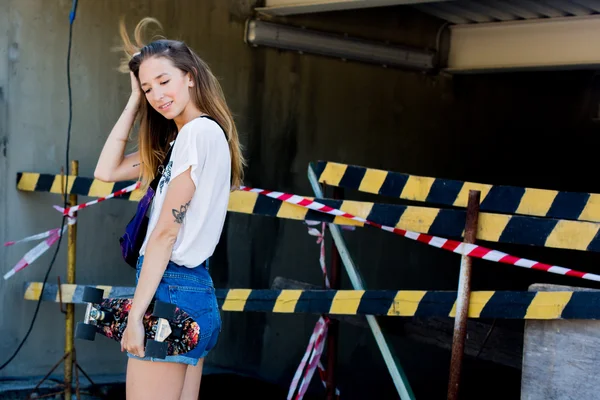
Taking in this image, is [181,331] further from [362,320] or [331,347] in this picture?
[362,320]

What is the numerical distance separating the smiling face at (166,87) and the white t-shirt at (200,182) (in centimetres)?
17

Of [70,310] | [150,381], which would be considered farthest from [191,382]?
[70,310]

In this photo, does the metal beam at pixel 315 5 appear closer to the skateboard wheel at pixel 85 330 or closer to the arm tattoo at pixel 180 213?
the arm tattoo at pixel 180 213

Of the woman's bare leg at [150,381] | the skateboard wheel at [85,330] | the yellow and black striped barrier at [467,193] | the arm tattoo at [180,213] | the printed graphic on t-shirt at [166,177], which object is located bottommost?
the woman's bare leg at [150,381]

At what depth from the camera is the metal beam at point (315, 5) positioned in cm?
654

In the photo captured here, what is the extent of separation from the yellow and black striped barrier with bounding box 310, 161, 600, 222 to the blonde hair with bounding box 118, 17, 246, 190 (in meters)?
1.71

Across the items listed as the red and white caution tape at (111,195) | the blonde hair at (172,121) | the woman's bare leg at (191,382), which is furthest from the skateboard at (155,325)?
the red and white caution tape at (111,195)

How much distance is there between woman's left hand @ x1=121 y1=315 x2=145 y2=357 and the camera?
2.80m

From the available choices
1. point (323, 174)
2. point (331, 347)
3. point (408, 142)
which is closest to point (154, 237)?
point (323, 174)

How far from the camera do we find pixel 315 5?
6895 mm

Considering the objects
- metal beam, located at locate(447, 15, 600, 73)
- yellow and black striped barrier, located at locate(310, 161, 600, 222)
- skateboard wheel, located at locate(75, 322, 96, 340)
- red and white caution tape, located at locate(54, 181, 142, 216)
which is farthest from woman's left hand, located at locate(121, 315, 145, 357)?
metal beam, located at locate(447, 15, 600, 73)

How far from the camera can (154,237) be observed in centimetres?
283

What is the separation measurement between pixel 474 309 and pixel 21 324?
3433 mm

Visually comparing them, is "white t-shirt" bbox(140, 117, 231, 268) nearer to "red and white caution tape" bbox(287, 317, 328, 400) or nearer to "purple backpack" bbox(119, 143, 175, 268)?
"purple backpack" bbox(119, 143, 175, 268)
